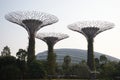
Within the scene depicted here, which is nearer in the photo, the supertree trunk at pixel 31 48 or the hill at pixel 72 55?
the supertree trunk at pixel 31 48

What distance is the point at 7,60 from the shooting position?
4950 cm

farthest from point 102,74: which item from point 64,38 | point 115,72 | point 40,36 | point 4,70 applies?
point 4,70

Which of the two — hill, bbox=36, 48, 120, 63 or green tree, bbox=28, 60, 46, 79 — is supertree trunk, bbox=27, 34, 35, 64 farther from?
hill, bbox=36, 48, 120, 63

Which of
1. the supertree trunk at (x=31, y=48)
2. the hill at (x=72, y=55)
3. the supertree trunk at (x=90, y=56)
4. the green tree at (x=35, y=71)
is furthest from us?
the hill at (x=72, y=55)

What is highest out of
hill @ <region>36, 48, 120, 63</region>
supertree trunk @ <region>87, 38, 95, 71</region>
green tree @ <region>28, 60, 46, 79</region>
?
hill @ <region>36, 48, 120, 63</region>

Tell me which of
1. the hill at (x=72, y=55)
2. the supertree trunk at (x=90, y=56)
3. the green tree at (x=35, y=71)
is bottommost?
the green tree at (x=35, y=71)

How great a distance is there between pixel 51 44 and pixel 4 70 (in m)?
36.0

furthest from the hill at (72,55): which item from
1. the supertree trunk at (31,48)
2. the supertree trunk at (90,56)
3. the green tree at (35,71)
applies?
the green tree at (35,71)

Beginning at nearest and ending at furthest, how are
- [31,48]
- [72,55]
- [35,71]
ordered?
[35,71] < [31,48] < [72,55]

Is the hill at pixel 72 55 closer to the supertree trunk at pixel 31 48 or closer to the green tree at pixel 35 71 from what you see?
the supertree trunk at pixel 31 48

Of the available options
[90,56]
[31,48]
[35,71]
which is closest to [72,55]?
[90,56]

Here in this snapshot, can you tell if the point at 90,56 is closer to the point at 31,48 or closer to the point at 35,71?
the point at 31,48

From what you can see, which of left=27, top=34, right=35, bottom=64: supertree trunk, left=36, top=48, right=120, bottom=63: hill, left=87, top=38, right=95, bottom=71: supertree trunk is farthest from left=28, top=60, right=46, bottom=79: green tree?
left=36, top=48, right=120, bottom=63: hill

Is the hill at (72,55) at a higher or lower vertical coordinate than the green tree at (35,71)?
higher
